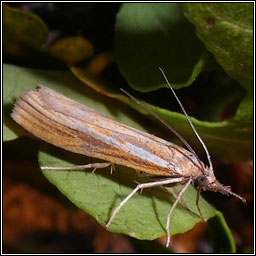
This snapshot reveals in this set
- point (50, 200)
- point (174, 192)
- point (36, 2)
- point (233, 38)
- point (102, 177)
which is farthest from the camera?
point (50, 200)

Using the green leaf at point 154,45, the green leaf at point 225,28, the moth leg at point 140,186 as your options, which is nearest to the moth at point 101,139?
the moth leg at point 140,186

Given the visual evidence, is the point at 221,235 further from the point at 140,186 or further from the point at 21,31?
the point at 21,31

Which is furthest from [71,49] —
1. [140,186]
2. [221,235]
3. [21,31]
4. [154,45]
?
[221,235]

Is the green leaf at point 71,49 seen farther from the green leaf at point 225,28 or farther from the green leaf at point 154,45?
the green leaf at point 225,28

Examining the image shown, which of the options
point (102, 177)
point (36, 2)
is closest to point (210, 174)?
point (102, 177)

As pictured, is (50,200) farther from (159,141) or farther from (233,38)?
(233,38)

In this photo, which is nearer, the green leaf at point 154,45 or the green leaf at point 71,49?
the green leaf at point 154,45
